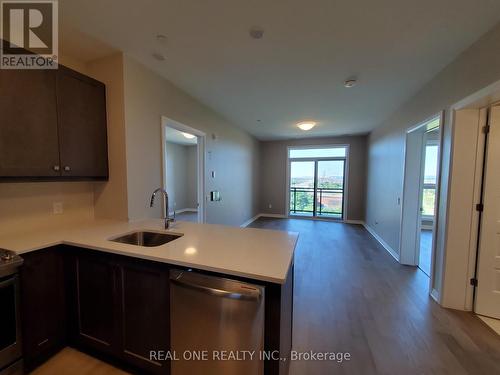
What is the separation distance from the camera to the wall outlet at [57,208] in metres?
2.03

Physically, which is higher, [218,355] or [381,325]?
[218,355]

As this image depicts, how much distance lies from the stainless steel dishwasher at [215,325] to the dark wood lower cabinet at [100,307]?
9cm

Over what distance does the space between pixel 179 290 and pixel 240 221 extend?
14.1ft

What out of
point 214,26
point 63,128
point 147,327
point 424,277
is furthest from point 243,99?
point 424,277

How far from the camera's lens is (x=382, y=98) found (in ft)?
10.6

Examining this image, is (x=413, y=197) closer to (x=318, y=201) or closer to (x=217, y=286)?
(x=217, y=286)

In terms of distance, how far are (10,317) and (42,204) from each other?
1024 mm

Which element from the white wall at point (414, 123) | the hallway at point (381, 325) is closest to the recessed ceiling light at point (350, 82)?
the white wall at point (414, 123)

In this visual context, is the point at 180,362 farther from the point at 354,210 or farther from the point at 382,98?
the point at 354,210

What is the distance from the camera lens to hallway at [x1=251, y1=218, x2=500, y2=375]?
157cm

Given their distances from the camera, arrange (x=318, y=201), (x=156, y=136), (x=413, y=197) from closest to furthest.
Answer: (x=156, y=136)
(x=413, y=197)
(x=318, y=201)

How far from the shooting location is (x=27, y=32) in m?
1.70

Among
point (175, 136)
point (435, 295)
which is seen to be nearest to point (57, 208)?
point (435, 295)

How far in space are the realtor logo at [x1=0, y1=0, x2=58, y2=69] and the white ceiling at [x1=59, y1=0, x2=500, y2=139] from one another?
0.11 meters
